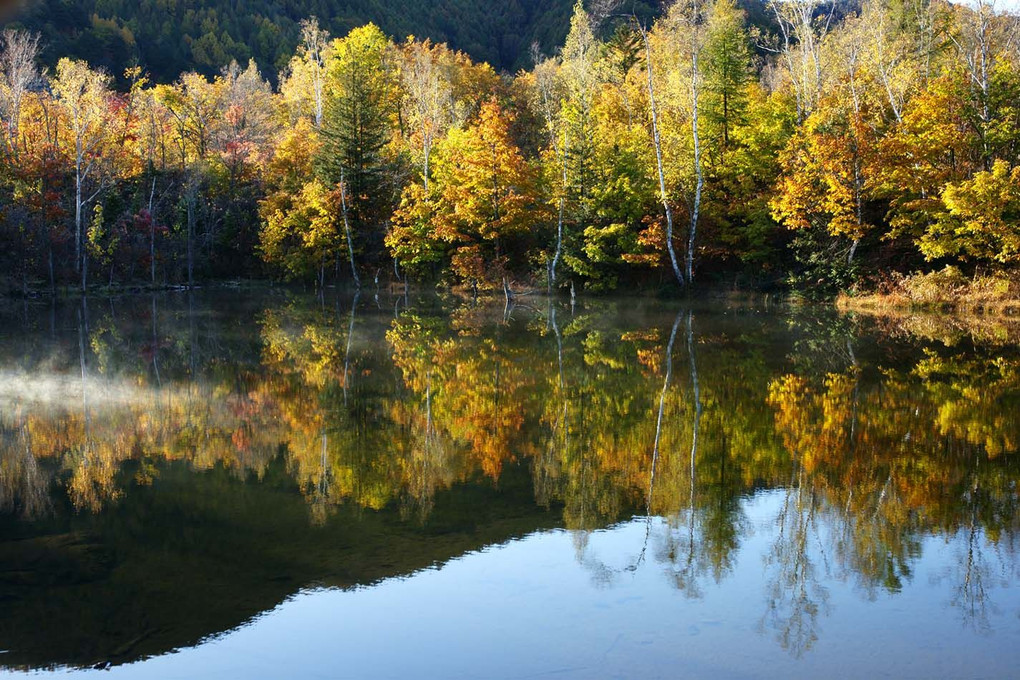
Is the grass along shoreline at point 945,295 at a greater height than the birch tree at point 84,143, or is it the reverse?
the birch tree at point 84,143

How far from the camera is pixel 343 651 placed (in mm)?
5234

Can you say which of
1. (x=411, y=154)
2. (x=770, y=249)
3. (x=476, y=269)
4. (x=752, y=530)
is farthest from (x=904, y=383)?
(x=411, y=154)

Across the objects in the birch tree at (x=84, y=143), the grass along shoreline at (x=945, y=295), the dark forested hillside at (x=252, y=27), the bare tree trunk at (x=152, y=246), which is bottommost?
the grass along shoreline at (x=945, y=295)

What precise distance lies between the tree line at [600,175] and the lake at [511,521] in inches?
638

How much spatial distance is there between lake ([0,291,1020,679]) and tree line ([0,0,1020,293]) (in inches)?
638

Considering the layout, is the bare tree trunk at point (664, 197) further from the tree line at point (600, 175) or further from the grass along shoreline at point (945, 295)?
the grass along shoreline at point (945, 295)

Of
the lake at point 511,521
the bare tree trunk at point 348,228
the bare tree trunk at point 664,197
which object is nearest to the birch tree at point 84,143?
the bare tree trunk at point 348,228

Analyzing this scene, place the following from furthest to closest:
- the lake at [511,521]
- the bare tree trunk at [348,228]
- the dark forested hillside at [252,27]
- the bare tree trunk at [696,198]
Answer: the dark forested hillside at [252,27], the bare tree trunk at [348,228], the bare tree trunk at [696,198], the lake at [511,521]

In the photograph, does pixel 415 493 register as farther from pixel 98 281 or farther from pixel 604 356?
pixel 98 281

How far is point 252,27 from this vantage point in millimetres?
99500

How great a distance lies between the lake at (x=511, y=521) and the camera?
5.25m

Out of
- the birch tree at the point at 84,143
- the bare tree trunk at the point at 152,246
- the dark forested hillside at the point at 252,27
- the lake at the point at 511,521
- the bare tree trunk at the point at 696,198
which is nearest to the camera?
the lake at the point at 511,521

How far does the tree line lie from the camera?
2936 centimetres

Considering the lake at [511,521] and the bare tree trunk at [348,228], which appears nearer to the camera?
the lake at [511,521]
